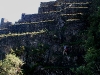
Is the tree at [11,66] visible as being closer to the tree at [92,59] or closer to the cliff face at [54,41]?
the cliff face at [54,41]

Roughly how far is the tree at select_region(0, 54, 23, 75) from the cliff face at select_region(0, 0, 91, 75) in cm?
250

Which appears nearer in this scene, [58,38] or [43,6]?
[58,38]

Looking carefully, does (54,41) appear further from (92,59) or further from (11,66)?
(92,59)

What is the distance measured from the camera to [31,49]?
48.2 metres

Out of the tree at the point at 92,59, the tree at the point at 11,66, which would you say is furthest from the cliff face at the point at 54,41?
the tree at the point at 92,59

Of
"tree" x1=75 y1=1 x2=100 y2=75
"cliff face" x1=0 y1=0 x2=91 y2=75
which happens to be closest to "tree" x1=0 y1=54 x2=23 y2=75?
"cliff face" x1=0 y1=0 x2=91 y2=75

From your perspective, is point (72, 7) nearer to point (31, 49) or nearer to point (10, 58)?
point (31, 49)

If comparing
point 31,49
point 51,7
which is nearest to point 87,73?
point 31,49

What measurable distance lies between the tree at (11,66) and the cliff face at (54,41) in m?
2.50

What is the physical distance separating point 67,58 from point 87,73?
380 inches

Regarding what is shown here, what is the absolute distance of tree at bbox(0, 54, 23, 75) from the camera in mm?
40991

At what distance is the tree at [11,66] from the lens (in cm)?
4099

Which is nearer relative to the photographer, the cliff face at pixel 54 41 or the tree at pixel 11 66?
the tree at pixel 11 66

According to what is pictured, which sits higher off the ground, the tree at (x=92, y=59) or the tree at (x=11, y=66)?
the tree at (x=92, y=59)
